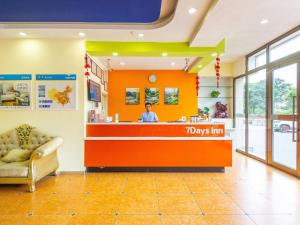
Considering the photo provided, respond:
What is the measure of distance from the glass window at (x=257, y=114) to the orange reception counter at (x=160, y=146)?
190cm

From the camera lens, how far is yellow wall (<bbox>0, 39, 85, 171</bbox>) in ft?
17.1

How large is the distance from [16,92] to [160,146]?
12.1ft

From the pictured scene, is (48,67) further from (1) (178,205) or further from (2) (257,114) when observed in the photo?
(2) (257,114)

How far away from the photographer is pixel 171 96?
29.0 ft

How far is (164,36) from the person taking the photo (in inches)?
202

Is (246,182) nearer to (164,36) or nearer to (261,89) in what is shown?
(261,89)

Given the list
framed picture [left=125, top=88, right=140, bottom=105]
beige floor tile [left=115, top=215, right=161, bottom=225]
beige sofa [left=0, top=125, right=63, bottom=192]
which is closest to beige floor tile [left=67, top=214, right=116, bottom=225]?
beige floor tile [left=115, top=215, right=161, bottom=225]

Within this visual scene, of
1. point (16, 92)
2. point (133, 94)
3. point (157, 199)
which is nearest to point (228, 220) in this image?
point (157, 199)

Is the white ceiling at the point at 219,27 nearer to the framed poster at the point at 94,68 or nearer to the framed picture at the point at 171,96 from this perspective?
the framed poster at the point at 94,68

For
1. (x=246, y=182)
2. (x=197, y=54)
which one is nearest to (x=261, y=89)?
(x=197, y=54)

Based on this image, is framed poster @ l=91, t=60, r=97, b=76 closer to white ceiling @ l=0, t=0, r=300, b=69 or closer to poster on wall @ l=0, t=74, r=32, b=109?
white ceiling @ l=0, t=0, r=300, b=69

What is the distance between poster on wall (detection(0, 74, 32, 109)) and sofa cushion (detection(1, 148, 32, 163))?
44.4 inches

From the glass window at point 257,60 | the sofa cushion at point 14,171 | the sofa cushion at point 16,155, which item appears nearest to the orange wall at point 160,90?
the glass window at point 257,60

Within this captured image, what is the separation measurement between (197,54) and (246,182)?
3.30 meters
